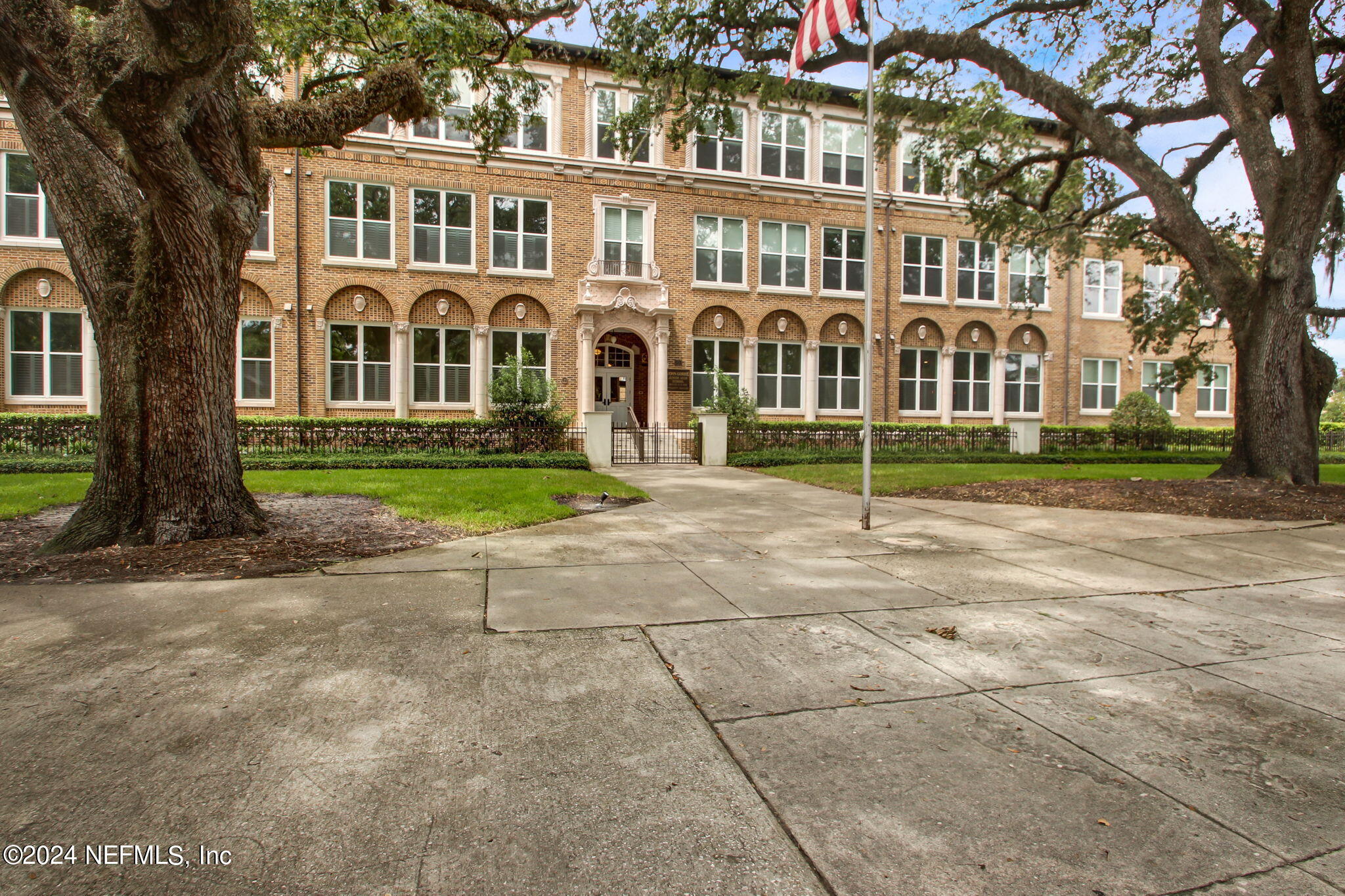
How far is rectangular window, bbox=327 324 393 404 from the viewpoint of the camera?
20.9 m

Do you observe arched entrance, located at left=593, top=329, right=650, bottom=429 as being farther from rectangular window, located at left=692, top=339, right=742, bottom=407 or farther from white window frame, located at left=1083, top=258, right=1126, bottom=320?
white window frame, located at left=1083, top=258, right=1126, bottom=320

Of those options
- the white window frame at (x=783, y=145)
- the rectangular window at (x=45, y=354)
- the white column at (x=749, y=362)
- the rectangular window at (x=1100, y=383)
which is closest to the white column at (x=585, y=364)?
the white column at (x=749, y=362)

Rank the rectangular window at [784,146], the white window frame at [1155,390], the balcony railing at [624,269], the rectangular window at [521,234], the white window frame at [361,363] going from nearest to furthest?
the white window frame at [361,363]
the rectangular window at [521,234]
the balcony railing at [624,269]
the rectangular window at [784,146]
the white window frame at [1155,390]

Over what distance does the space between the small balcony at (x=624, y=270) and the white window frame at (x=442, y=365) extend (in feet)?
14.7

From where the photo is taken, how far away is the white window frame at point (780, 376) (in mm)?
24359

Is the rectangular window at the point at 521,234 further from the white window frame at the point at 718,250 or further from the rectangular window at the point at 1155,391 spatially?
the rectangular window at the point at 1155,391

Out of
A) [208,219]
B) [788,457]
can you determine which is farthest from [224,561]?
[788,457]

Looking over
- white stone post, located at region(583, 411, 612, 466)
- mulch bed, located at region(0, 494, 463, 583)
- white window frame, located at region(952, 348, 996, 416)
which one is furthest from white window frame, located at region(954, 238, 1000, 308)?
mulch bed, located at region(0, 494, 463, 583)

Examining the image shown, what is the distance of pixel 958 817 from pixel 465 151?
75.2 ft

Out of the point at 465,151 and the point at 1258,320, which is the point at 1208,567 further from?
the point at 465,151

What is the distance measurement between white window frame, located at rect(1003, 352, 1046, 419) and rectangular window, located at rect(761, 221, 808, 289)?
30.5 ft

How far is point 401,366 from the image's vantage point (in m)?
21.1

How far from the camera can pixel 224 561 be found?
586 cm

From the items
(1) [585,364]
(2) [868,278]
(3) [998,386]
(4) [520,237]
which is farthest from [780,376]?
(2) [868,278]
